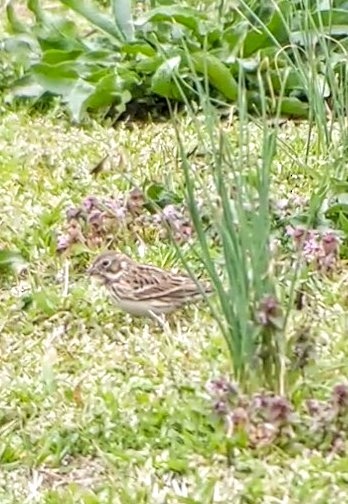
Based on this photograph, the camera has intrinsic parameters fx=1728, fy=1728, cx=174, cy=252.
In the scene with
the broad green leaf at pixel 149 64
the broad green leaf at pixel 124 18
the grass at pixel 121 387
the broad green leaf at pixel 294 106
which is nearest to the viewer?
the grass at pixel 121 387

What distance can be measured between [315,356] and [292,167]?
1.79 meters

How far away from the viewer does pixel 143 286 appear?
5.04 m

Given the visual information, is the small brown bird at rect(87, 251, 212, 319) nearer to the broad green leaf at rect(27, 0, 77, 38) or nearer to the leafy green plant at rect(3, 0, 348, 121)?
the leafy green plant at rect(3, 0, 348, 121)

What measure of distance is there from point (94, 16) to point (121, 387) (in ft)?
10.2

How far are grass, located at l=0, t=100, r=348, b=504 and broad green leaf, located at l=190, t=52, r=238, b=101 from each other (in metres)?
0.75

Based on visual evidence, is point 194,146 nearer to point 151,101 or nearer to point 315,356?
point 151,101

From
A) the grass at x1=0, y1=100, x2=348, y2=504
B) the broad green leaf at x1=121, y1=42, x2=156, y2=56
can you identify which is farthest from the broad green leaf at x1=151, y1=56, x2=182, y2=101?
the grass at x1=0, y1=100, x2=348, y2=504

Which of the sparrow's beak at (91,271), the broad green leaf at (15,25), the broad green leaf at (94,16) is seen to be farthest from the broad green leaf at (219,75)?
the sparrow's beak at (91,271)

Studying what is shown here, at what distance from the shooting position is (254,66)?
6.80m

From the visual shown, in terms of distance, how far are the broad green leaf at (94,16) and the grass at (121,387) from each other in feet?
4.71

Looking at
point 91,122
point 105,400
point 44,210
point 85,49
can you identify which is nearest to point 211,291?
point 105,400

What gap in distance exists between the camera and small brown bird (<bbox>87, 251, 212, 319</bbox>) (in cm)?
500

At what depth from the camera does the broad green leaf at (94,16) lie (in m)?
7.38

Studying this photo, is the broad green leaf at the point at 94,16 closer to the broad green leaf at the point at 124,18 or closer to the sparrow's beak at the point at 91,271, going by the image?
the broad green leaf at the point at 124,18
